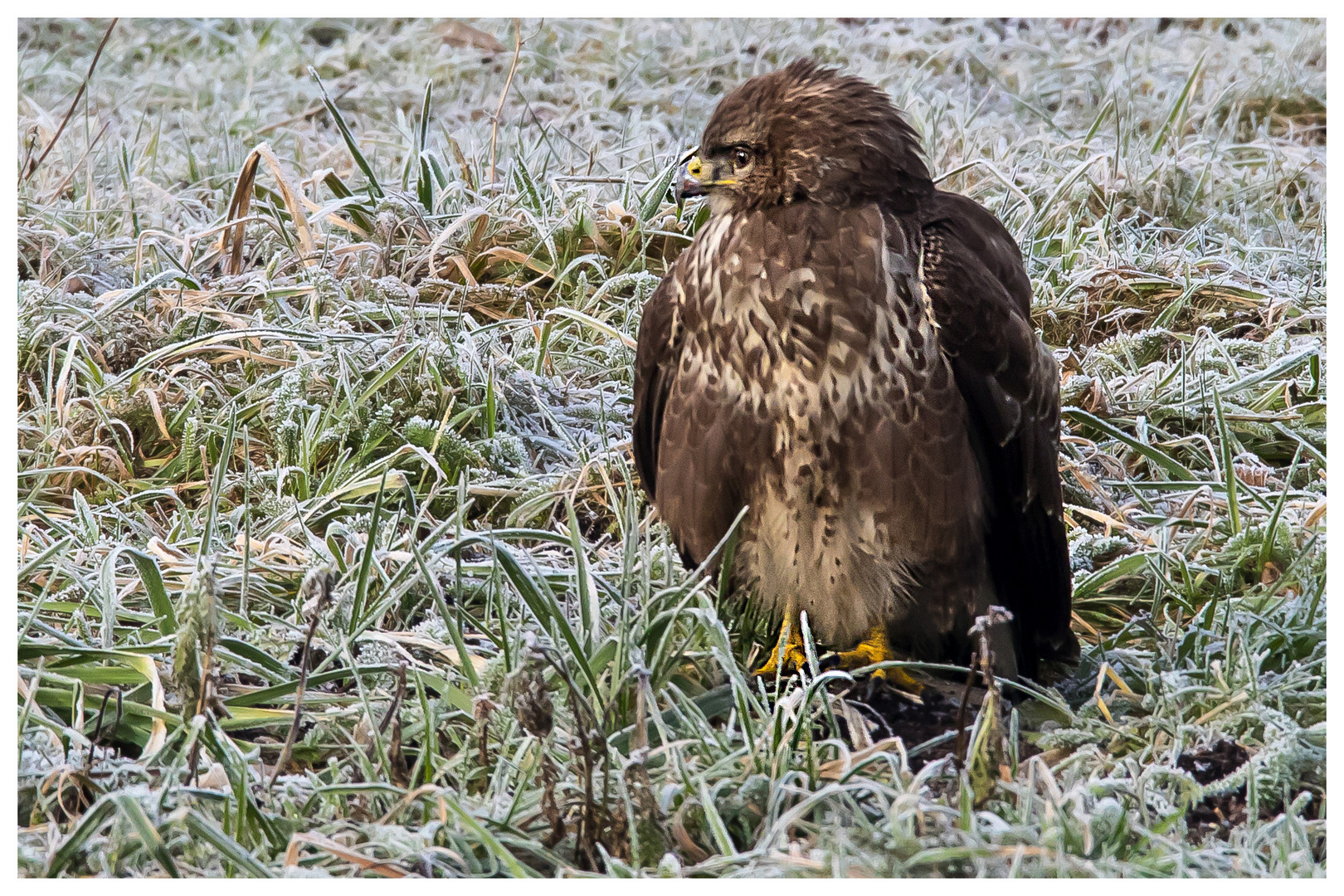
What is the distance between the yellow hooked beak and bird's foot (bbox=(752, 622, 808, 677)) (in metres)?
0.96

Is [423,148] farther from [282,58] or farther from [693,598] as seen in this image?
[693,598]

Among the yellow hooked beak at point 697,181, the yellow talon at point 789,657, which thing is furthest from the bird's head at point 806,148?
the yellow talon at point 789,657

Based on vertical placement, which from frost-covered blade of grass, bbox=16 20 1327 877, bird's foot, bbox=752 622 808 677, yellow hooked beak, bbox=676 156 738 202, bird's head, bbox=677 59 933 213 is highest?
bird's head, bbox=677 59 933 213

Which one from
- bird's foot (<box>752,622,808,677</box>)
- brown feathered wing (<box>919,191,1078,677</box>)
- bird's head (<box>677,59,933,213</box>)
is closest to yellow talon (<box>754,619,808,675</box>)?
bird's foot (<box>752,622,808,677</box>)

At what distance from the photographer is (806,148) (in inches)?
108

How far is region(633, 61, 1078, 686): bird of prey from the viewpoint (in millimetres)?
2727

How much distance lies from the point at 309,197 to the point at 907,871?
3.37 metres

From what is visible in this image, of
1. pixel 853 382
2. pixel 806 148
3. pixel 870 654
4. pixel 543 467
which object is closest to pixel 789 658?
pixel 870 654

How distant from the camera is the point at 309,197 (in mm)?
4828

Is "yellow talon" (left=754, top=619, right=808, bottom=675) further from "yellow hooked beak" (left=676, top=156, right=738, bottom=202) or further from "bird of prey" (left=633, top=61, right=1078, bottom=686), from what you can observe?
"yellow hooked beak" (left=676, top=156, right=738, bottom=202)

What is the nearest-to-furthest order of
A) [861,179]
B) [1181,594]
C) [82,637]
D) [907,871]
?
[907,871] → [861,179] → [82,637] → [1181,594]

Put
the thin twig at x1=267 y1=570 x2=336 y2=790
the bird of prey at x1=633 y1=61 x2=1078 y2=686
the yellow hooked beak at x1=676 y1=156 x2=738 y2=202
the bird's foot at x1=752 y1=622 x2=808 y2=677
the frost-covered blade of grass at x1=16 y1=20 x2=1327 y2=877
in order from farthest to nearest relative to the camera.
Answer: the bird's foot at x1=752 y1=622 x2=808 y2=677, the yellow hooked beak at x1=676 y1=156 x2=738 y2=202, the bird of prey at x1=633 y1=61 x2=1078 y2=686, the frost-covered blade of grass at x1=16 y1=20 x2=1327 y2=877, the thin twig at x1=267 y1=570 x2=336 y2=790

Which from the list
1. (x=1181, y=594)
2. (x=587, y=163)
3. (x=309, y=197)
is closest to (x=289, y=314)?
(x=309, y=197)

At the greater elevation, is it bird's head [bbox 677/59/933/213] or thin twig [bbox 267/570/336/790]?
bird's head [bbox 677/59/933/213]
